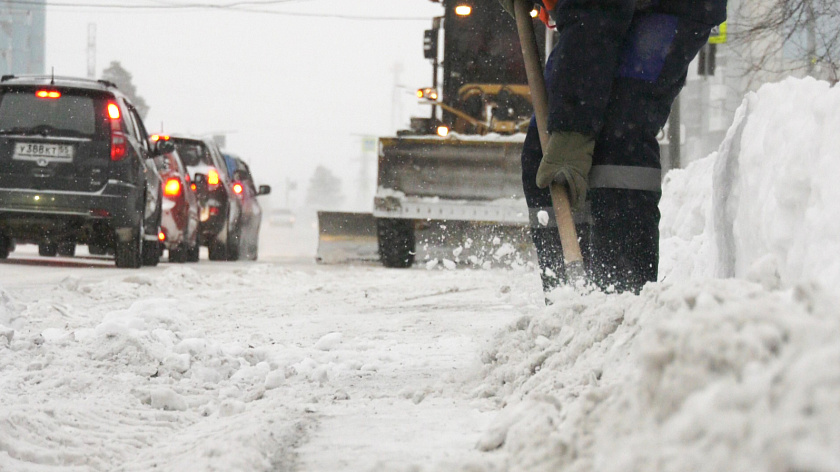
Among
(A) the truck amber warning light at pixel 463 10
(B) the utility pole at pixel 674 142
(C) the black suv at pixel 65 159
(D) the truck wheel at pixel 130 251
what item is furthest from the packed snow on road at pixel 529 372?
(A) the truck amber warning light at pixel 463 10

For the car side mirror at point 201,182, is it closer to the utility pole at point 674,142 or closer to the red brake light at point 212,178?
the red brake light at point 212,178

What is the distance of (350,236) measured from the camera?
1488 cm

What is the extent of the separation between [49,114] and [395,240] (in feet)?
15.4

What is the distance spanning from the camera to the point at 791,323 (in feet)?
4.76

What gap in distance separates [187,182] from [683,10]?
10.1 m

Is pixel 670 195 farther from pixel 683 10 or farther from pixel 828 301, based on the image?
pixel 828 301

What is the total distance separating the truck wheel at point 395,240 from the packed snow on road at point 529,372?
7.08 m

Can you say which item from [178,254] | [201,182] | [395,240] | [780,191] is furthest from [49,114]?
[780,191]

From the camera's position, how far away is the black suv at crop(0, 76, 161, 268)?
9812 mm

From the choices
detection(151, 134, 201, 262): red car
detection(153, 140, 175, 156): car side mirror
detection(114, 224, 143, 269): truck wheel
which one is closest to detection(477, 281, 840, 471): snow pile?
detection(114, 224, 143, 269): truck wheel

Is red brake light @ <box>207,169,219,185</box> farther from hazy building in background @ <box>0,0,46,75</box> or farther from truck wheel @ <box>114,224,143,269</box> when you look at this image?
hazy building in background @ <box>0,0,46,75</box>

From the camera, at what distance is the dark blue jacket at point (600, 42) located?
373 centimetres

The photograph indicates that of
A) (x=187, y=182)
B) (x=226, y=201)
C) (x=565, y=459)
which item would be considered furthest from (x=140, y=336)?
(x=226, y=201)

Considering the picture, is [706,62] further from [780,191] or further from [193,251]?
[780,191]
